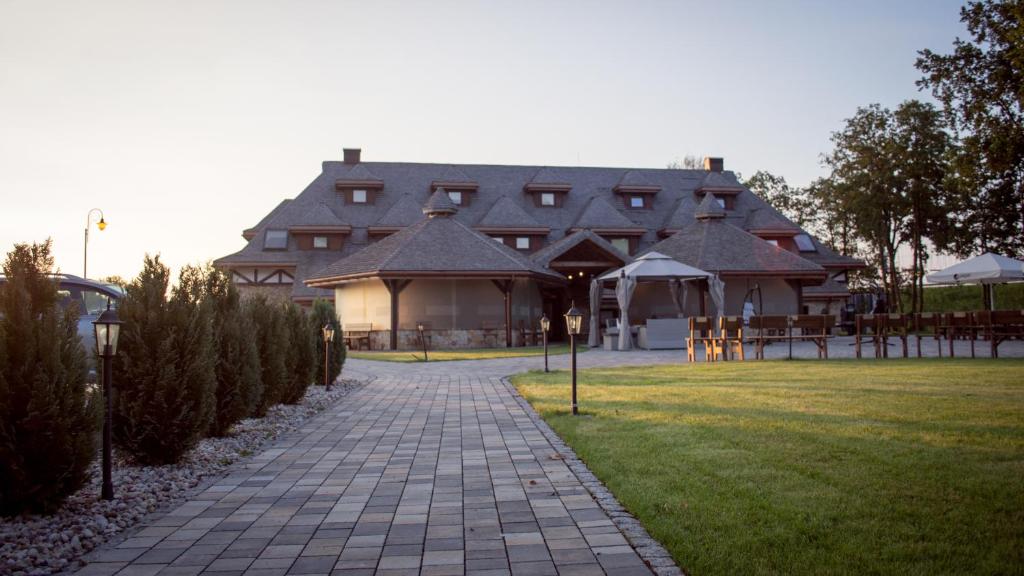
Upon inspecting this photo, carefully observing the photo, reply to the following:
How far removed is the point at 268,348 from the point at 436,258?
17.7 metres

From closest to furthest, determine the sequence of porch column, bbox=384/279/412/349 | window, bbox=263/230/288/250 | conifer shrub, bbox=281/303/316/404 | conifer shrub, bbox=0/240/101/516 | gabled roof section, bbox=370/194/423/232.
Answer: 1. conifer shrub, bbox=0/240/101/516
2. conifer shrub, bbox=281/303/316/404
3. porch column, bbox=384/279/412/349
4. gabled roof section, bbox=370/194/423/232
5. window, bbox=263/230/288/250

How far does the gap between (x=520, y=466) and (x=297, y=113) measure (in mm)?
15680

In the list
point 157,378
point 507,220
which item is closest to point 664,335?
point 507,220

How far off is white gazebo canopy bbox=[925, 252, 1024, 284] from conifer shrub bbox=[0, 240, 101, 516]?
22.1 metres

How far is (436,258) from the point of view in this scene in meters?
26.8

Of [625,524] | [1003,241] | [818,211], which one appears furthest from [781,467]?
[818,211]

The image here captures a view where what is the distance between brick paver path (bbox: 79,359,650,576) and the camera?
11.9 feet

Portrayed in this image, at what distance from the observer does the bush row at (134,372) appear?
179 inches

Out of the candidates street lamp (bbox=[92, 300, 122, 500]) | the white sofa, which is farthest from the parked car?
the white sofa

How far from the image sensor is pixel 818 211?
5122cm

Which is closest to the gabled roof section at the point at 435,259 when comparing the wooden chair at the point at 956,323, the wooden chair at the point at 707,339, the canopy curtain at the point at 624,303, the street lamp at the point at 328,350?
the canopy curtain at the point at 624,303

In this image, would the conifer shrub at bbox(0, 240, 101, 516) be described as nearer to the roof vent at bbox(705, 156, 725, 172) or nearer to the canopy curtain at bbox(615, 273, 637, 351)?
the canopy curtain at bbox(615, 273, 637, 351)

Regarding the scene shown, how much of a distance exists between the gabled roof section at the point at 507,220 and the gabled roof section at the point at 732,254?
656cm

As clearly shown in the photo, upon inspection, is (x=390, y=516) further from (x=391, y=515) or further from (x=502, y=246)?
(x=502, y=246)
